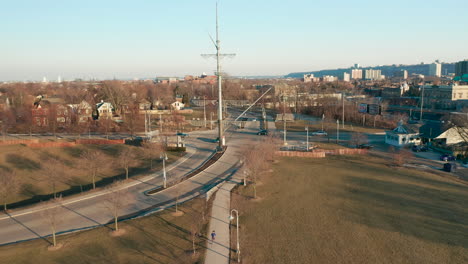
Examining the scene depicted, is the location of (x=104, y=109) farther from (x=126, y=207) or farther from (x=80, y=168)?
(x=126, y=207)

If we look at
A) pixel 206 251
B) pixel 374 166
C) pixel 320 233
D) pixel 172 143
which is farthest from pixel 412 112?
pixel 206 251

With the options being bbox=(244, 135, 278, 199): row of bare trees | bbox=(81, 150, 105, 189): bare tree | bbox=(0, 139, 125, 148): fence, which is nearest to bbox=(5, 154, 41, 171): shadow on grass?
bbox=(0, 139, 125, 148): fence

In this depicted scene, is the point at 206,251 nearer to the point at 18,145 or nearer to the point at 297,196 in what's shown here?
the point at 297,196

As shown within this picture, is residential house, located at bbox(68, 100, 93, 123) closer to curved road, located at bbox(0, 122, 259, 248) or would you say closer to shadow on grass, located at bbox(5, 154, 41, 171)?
shadow on grass, located at bbox(5, 154, 41, 171)

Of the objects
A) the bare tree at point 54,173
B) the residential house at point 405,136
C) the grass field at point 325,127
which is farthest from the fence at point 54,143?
the residential house at point 405,136

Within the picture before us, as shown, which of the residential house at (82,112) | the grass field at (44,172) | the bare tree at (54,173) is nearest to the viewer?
the bare tree at (54,173)

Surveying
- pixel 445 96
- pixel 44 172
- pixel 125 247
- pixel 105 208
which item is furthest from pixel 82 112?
pixel 445 96

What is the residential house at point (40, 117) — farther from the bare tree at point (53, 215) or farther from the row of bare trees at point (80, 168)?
the bare tree at point (53, 215)
